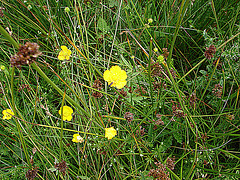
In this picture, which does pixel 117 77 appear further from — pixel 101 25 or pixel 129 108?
pixel 101 25

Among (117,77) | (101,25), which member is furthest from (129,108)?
(101,25)

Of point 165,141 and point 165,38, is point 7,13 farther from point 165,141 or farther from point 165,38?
point 165,141

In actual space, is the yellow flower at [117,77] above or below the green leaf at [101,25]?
below

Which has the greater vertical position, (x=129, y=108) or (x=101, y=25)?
(x=101, y=25)

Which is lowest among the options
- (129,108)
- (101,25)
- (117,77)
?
(129,108)

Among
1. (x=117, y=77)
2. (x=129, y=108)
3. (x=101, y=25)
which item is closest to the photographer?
(x=117, y=77)

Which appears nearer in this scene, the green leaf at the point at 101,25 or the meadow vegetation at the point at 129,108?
the meadow vegetation at the point at 129,108

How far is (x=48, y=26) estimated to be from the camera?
176 centimetres

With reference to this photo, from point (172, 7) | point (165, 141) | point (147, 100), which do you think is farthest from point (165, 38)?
point (165, 141)

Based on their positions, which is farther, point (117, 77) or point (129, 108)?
point (129, 108)

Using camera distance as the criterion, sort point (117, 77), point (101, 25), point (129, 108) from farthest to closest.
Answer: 1. point (101, 25)
2. point (129, 108)
3. point (117, 77)

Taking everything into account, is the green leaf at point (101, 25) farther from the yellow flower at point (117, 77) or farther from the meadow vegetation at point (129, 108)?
the yellow flower at point (117, 77)

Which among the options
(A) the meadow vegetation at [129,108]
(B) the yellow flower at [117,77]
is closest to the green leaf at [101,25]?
(A) the meadow vegetation at [129,108]

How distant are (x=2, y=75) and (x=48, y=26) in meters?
0.61
